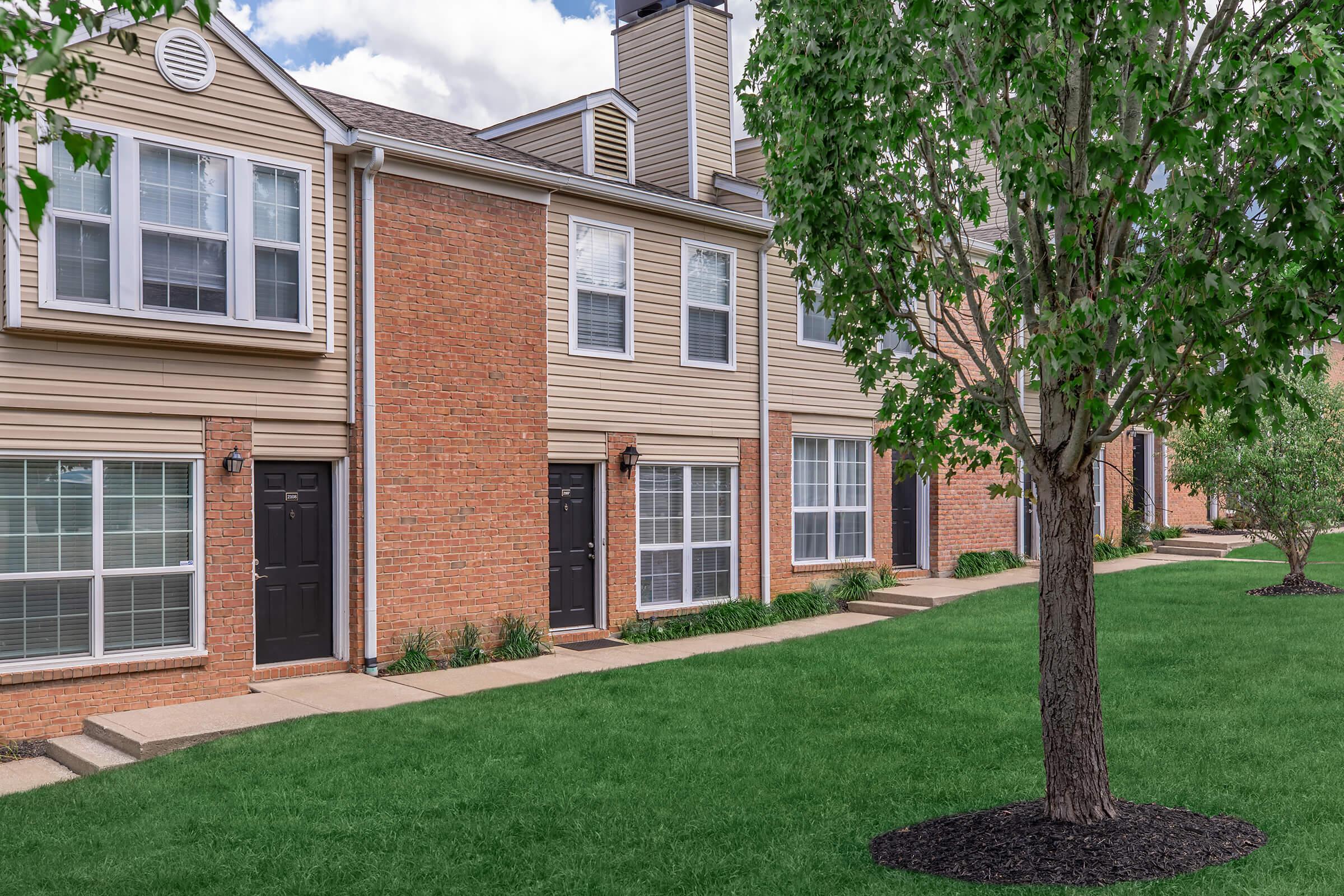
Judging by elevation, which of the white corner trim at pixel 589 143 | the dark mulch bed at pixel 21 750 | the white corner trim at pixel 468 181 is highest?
the white corner trim at pixel 589 143

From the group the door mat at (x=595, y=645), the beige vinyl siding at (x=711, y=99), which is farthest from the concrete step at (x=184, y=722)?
the beige vinyl siding at (x=711, y=99)

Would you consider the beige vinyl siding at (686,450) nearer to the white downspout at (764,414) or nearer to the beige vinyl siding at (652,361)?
the beige vinyl siding at (652,361)

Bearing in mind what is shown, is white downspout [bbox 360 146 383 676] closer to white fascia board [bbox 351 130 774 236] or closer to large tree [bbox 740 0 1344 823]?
white fascia board [bbox 351 130 774 236]

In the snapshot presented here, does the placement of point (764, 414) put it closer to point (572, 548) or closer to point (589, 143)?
point (572, 548)

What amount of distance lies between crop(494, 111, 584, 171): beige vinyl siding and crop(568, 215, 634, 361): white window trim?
1216 millimetres

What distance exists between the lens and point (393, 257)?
11594 mm

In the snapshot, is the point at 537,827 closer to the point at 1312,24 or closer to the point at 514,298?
the point at 1312,24

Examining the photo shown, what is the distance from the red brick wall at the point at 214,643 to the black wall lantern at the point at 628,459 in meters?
4.72

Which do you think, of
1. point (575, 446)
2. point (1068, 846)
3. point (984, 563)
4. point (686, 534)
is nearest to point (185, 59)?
point (575, 446)

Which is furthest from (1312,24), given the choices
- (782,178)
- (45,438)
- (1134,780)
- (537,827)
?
(45,438)

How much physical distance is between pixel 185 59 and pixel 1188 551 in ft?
65.6

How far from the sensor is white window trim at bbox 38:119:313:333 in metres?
9.33

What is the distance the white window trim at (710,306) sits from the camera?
A: 1468 centimetres

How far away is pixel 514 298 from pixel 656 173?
523 cm
